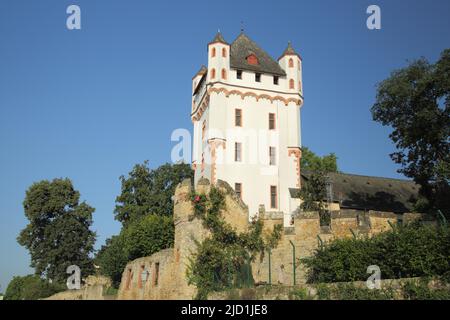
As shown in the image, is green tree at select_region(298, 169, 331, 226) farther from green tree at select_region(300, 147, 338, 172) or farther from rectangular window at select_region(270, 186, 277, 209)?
green tree at select_region(300, 147, 338, 172)

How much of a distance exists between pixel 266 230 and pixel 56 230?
1084 inches

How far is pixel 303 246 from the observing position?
74.7 ft

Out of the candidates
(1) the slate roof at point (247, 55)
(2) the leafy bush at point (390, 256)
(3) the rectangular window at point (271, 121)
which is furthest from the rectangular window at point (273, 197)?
(2) the leafy bush at point (390, 256)

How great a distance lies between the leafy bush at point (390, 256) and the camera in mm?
15180

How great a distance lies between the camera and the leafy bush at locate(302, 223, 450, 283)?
15180 millimetres

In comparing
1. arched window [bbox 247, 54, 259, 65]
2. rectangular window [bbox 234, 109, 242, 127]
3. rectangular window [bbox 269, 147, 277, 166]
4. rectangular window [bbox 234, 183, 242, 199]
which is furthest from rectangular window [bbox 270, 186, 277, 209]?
arched window [bbox 247, 54, 259, 65]

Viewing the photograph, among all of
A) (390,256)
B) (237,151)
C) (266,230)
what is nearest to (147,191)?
(237,151)

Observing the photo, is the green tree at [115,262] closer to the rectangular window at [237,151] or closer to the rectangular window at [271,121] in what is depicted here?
the rectangular window at [237,151]

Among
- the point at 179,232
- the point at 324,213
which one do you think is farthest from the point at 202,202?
the point at 324,213

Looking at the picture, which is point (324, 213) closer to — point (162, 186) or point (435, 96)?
point (435, 96)

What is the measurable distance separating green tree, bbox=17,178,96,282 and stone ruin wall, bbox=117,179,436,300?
22640 millimetres

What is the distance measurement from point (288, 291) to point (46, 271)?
3297cm

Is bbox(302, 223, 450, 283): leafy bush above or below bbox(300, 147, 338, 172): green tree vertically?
below

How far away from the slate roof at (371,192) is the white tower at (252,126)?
6.15 feet
